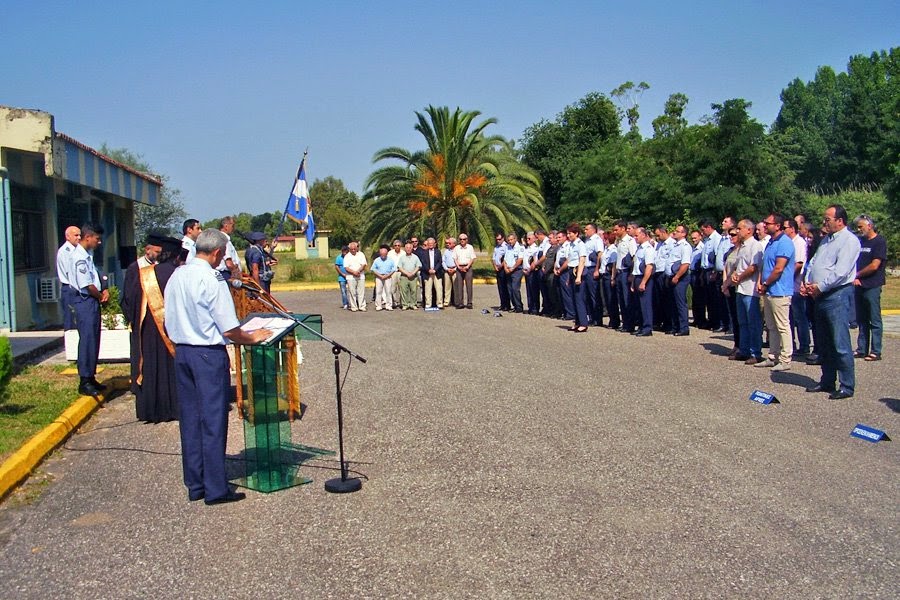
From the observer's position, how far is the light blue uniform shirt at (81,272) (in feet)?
30.9

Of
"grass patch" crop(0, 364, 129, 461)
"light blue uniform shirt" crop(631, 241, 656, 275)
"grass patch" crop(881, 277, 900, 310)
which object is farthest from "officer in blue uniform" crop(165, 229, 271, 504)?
"grass patch" crop(881, 277, 900, 310)

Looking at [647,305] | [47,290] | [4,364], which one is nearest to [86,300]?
[4,364]

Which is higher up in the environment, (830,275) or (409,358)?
(830,275)

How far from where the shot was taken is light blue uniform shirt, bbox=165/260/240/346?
5.96 m

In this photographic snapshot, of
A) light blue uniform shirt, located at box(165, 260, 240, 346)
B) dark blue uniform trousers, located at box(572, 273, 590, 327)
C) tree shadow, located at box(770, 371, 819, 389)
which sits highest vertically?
light blue uniform shirt, located at box(165, 260, 240, 346)

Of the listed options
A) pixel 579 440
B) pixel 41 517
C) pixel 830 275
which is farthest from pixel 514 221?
pixel 41 517

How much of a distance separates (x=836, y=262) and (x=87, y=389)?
335 inches

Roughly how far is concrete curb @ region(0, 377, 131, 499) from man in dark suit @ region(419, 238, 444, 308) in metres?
12.4

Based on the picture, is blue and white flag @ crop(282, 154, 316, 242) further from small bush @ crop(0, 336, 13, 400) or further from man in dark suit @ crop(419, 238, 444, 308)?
small bush @ crop(0, 336, 13, 400)

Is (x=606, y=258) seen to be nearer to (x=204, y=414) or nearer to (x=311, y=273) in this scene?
(x=204, y=414)

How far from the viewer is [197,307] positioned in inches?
234

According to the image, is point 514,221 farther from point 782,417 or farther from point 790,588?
point 790,588

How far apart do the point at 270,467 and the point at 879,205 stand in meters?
45.3

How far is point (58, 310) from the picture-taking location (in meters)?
17.2
